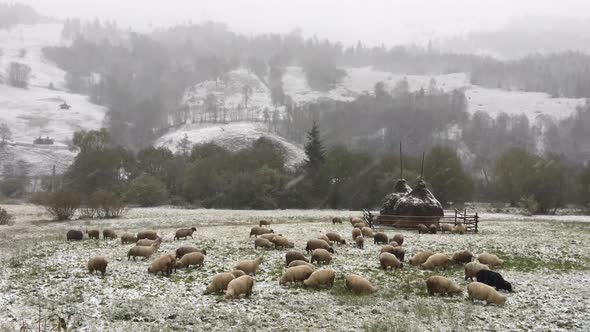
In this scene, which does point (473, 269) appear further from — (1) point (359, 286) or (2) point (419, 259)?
(1) point (359, 286)

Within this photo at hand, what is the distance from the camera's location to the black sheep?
14.5 metres

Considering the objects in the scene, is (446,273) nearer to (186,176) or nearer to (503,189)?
(186,176)

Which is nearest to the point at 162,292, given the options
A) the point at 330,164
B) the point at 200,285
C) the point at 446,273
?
the point at 200,285

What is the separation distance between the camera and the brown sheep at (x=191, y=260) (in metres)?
17.1

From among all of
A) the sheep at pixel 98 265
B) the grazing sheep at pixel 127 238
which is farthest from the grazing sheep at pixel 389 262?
the grazing sheep at pixel 127 238

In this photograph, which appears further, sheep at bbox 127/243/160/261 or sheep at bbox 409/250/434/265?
sheep at bbox 127/243/160/261

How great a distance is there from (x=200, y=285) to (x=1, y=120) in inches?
6825

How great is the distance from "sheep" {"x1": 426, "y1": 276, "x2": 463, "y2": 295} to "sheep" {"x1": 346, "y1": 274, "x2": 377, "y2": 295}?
5.68 ft

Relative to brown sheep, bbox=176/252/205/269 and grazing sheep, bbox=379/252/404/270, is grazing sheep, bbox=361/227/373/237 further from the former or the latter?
brown sheep, bbox=176/252/205/269

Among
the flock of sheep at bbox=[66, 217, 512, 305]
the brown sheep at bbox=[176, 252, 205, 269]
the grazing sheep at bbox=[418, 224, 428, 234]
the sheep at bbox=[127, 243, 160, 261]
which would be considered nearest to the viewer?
the flock of sheep at bbox=[66, 217, 512, 305]

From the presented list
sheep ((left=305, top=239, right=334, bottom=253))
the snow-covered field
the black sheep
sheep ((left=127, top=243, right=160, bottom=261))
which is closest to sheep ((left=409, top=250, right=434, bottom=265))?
the snow-covered field

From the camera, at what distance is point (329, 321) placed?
37.7 ft

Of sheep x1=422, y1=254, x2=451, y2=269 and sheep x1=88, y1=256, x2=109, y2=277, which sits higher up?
sheep x1=422, y1=254, x2=451, y2=269

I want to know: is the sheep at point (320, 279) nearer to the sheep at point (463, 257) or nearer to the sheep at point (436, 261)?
the sheep at point (436, 261)
